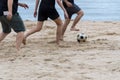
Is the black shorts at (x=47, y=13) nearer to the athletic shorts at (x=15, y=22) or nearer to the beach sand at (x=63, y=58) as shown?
the beach sand at (x=63, y=58)

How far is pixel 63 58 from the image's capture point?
9.21m

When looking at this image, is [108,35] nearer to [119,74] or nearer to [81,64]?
[81,64]

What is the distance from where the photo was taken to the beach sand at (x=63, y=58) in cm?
774

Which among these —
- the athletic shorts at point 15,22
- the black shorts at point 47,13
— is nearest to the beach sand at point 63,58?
the athletic shorts at point 15,22

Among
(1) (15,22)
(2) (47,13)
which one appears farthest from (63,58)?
(2) (47,13)

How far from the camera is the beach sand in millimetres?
7742

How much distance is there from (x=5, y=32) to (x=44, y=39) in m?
2.52

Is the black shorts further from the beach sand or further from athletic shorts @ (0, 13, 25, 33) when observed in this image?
athletic shorts @ (0, 13, 25, 33)

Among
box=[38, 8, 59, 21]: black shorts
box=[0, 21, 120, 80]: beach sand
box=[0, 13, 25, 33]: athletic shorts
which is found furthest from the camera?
box=[38, 8, 59, 21]: black shorts

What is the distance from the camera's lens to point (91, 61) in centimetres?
888

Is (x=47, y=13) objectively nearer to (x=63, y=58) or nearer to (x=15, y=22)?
→ (x=15, y=22)

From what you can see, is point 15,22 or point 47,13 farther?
point 47,13

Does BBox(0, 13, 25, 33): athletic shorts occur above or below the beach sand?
above

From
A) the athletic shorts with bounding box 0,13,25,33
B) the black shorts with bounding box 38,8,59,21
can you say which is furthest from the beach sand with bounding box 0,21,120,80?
the black shorts with bounding box 38,8,59,21
